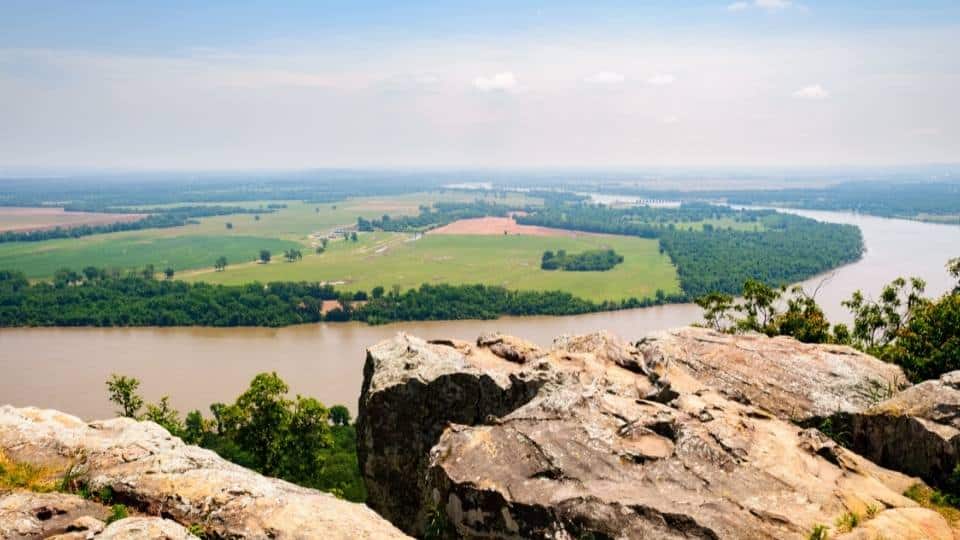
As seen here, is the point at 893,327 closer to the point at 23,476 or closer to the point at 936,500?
the point at 936,500

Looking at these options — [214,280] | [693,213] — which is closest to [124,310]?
[214,280]

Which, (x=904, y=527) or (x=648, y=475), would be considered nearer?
(x=904, y=527)

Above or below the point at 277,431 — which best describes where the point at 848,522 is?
above

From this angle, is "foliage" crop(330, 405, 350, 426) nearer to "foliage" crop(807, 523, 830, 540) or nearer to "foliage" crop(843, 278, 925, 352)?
"foliage" crop(843, 278, 925, 352)

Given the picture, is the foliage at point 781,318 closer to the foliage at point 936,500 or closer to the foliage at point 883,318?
the foliage at point 883,318

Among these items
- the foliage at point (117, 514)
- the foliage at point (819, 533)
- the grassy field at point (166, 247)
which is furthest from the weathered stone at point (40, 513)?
the grassy field at point (166, 247)

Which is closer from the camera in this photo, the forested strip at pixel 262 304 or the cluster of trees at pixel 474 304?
the forested strip at pixel 262 304

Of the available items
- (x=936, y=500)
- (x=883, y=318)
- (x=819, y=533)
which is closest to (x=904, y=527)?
(x=819, y=533)
